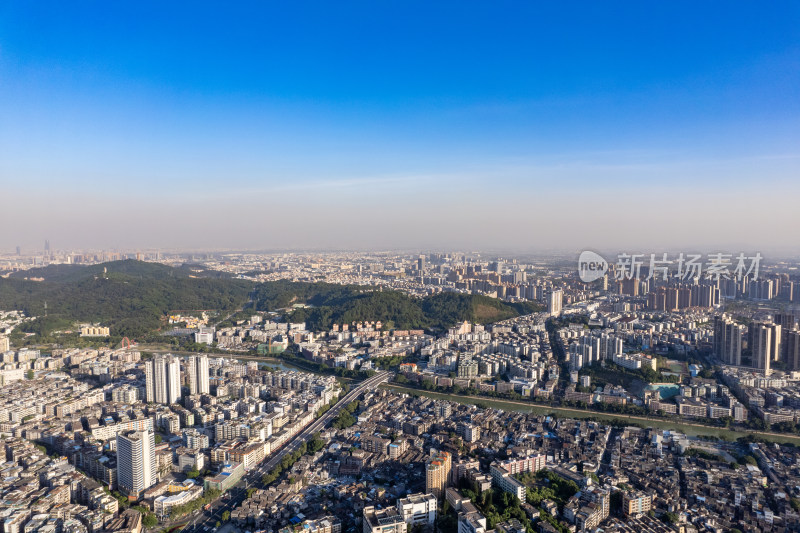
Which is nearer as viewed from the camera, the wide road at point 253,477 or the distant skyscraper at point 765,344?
the wide road at point 253,477

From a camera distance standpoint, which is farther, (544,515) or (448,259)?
(448,259)

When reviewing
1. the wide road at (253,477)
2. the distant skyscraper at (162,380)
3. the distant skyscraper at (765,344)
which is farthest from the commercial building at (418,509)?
the distant skyscraper at (765,344)

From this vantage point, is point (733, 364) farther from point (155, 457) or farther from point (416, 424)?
point (155, 457)

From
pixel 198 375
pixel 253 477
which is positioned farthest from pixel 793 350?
pixel 198 375

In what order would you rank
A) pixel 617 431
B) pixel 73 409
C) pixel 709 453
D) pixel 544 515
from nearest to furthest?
pixel 544 515 → pixel 709 453 → pixel 617 431 → pixel 73 409

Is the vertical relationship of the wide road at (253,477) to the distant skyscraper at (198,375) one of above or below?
below

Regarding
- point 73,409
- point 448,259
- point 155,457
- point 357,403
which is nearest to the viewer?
point 155,457

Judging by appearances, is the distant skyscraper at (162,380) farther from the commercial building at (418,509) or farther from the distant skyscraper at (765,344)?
the distant skyscraper at (765,344)

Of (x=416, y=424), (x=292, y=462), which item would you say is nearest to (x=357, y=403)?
(x=416, y=424)
